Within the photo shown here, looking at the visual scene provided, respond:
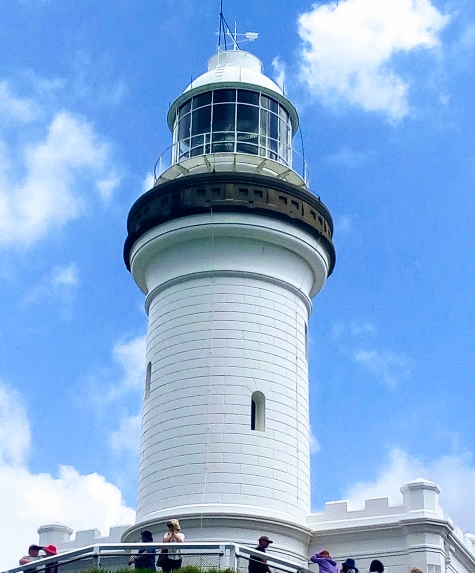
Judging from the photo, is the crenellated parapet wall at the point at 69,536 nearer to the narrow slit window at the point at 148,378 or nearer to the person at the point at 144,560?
the narrow slit window at the point at 148,378

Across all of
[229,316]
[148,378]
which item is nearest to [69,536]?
[148,378]

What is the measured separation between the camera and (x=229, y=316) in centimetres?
2352

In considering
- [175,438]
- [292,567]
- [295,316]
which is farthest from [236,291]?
[292,567]

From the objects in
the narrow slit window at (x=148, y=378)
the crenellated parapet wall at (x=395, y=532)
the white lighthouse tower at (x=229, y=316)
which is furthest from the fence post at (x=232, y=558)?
the narrow slit window at (x=148, y=378)

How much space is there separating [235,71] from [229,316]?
275 inches

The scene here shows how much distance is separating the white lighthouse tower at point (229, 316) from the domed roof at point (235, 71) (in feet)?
0.20

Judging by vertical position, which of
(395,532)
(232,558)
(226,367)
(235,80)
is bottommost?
(232,558)

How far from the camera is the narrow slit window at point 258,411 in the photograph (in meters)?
22.9

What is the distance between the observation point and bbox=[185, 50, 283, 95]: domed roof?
87.4ft

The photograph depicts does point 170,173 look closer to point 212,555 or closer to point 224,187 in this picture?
point 224,187

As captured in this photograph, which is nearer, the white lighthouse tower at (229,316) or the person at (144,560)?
the person at (144,560)

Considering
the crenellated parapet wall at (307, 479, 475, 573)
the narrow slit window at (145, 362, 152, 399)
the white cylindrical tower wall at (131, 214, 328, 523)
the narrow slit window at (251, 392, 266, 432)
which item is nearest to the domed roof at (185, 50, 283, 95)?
the white cylindrical tower wall at (131, 214, 328, 523)

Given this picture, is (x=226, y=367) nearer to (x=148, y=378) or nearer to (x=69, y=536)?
(x=148, y=378)

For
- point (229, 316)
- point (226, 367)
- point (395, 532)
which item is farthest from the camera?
point (229, 316)
